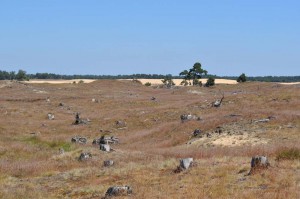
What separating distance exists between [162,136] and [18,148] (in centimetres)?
1641

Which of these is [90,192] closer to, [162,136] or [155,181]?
[155,181]

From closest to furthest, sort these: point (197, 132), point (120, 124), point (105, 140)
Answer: point (197, 132), point (105, 140), point (120, 124)

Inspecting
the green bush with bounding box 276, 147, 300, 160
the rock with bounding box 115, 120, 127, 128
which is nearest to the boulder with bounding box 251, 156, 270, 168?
the green bush with bounding box 276, 147, 300, 160

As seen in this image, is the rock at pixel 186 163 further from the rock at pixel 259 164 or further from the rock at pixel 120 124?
the rock at pixel 120 124

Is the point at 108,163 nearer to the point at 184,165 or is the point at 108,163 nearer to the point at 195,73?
the point at 184,165

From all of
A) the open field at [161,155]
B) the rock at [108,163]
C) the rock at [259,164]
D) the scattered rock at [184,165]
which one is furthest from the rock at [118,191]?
the rock at [108,163]

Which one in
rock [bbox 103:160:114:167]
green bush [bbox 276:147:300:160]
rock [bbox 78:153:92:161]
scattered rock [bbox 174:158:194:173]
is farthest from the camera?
rock [bbox 78:153:92:161]

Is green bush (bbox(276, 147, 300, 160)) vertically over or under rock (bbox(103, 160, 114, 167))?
over

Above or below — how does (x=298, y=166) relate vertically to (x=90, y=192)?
above

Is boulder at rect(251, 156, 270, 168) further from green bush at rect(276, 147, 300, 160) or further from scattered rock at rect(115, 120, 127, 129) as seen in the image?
scattered rock at rect(115, 120, 127, 129)

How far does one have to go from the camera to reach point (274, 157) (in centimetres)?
2655

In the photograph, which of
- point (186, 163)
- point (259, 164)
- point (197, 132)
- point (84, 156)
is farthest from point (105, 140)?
point (259, 164)

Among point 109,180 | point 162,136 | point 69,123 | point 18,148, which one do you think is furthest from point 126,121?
point 109,180

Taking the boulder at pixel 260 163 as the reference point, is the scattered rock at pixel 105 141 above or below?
below
